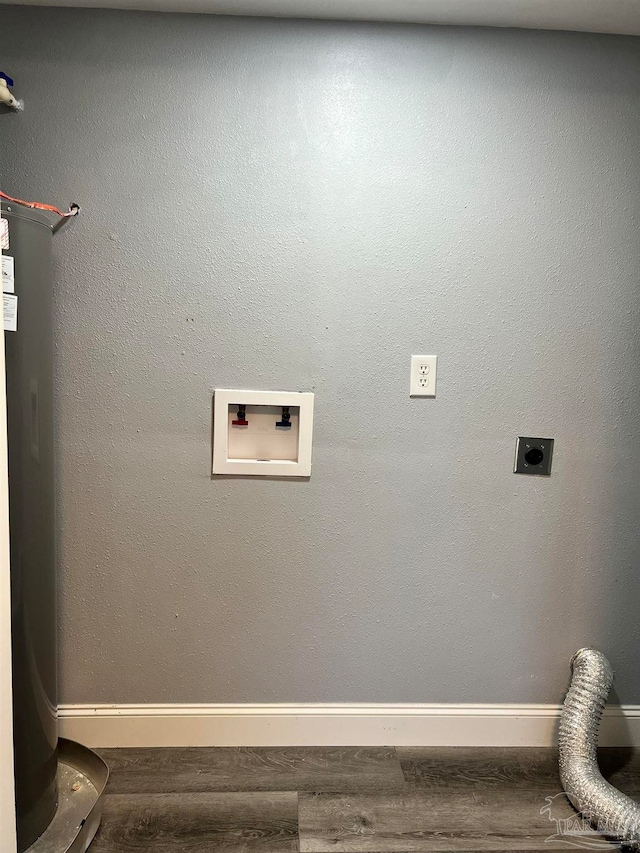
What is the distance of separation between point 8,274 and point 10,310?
8 centimetres

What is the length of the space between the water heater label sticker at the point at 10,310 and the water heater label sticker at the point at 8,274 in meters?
0.01

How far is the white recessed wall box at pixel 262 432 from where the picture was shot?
1.62 metres

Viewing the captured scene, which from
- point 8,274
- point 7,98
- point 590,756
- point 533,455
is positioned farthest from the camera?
point 533,455

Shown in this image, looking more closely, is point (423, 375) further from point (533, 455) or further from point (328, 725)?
point (328, 725)

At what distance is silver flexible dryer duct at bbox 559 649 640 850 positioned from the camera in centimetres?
142

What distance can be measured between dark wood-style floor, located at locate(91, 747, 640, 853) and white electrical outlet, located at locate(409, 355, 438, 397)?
110cm

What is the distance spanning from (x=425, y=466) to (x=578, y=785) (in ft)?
3.10

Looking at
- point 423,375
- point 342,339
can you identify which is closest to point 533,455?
point 423,375

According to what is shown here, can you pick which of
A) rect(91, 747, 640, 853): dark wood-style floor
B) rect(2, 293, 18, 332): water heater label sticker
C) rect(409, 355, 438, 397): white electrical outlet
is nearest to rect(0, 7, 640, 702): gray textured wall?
rect(409, 355, 438, 397): white electrical outlet

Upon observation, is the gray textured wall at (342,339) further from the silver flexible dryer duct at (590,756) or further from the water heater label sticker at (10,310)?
the water heater label sticker at (10,310)

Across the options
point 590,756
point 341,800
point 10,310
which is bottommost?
point 341,800

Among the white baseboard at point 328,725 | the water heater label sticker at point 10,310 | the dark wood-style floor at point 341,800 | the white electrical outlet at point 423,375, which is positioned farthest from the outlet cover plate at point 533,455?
the water heater label sticker at point 10,310

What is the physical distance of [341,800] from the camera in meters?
1.53

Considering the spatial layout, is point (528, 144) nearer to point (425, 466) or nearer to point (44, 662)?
point (425, 466)
